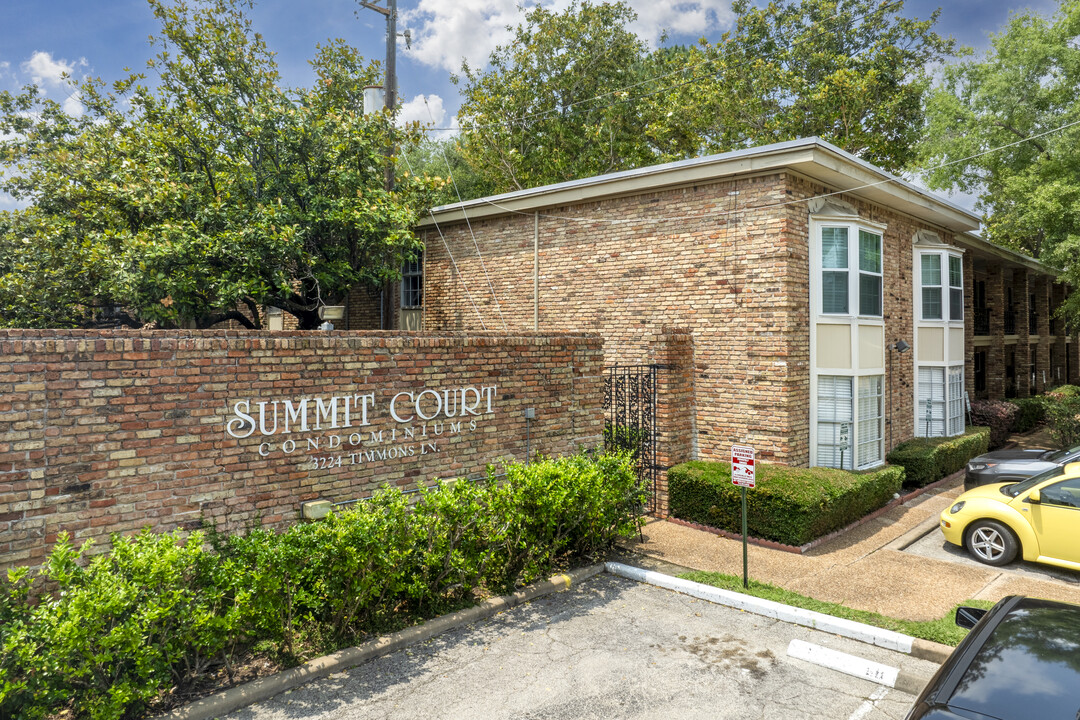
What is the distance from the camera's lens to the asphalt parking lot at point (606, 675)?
516 cm

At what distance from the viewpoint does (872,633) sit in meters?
6.38

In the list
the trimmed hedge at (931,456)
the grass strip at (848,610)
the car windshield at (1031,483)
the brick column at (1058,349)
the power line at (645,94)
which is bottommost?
the grass strip at (848,610)

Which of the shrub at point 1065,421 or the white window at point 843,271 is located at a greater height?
the white window at point 843,271

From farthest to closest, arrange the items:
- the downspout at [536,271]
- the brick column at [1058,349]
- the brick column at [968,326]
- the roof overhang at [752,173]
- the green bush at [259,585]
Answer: the brick column at [1058,349]
the brick column at [968,326]
the downspout at [536,271]
the roof overhang at [752,173]
the green bush at [259,585]

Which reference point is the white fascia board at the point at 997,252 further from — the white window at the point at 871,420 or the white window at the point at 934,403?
the white window at the point at 871,420

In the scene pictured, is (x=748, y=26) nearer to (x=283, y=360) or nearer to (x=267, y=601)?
(x=283, y=360)

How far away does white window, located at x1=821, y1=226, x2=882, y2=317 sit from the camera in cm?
1148

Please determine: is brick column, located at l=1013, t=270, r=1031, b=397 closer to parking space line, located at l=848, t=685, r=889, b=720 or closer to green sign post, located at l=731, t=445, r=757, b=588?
green sign post, located at l=731, t=445, r=757, b=588

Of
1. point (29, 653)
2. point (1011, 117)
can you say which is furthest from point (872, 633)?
point (1011, 117)

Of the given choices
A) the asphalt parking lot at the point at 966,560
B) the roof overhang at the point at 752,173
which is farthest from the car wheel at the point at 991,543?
the roof overhang at the point at 752,173

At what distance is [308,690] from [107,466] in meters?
2.64

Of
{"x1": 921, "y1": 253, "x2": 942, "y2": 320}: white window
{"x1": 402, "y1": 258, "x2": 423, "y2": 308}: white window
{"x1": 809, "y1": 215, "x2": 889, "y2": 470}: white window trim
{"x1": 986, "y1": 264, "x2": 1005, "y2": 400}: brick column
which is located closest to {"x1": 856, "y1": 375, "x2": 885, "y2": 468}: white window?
{"x1": 809, "y1": 215, "x2": 889, "y2": 470}: white window trim

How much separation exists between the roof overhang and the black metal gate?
3602mm

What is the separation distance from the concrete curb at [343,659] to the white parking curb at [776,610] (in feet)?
3.50
